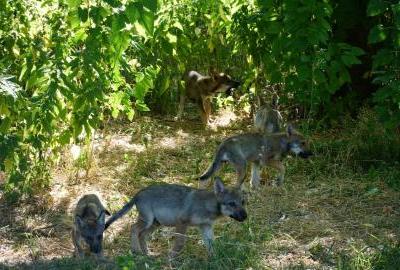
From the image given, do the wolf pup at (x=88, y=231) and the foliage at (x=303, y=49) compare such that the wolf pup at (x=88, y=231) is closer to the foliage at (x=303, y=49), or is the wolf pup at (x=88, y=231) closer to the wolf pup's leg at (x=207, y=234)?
the wolf pup's leg at (x=207, y=234)

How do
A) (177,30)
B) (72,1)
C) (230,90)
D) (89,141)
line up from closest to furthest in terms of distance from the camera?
(72,1)
(89,141)
(177,30)
(230,90)

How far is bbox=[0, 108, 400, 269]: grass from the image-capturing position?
6812 mm

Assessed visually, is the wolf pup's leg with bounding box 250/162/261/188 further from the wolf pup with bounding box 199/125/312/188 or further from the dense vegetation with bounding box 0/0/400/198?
the dense vegetation with bounding box 0/0/400/198

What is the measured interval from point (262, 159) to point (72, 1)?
14.9 ft

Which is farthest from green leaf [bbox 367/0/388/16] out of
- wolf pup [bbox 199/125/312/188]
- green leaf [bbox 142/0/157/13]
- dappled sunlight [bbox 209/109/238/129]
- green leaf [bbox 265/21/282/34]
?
dappled sunlight [bbox 209/109/238/129]

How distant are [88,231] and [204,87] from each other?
6544 millimetres

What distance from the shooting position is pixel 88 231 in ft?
24.7

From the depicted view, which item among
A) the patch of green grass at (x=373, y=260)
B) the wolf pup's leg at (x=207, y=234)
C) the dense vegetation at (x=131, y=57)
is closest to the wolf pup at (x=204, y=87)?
the dense vegetation at (x=131, y=57)

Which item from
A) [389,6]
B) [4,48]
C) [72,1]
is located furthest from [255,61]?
[72,1]

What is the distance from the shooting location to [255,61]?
11.7 metres

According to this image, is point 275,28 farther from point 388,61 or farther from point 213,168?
point 213,168

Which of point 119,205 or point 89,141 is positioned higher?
point 89,141

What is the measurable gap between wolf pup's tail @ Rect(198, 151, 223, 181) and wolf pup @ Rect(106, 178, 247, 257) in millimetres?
1684

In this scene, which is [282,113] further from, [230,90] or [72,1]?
[72,1]
